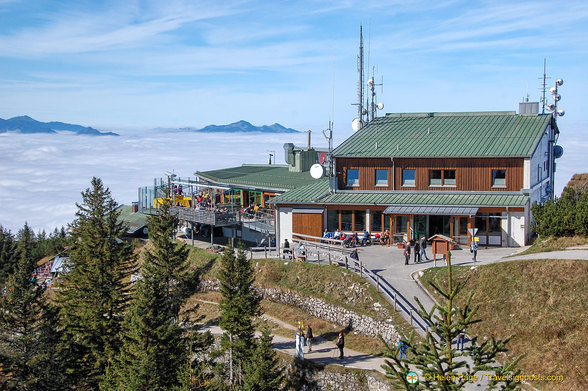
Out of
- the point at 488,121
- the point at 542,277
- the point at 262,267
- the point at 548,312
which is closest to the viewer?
the point at 548,312

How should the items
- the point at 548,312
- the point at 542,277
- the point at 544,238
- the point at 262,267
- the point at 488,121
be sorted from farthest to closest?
the point at 488,121 → the point at 262,267 → the point at 544,238 → the point at 542,277 → the point at 548,312

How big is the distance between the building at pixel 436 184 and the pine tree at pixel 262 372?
1731 centimetres

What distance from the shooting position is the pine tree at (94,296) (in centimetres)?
3388

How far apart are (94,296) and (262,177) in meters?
22.8

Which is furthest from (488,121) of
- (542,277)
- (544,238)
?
(542,277)

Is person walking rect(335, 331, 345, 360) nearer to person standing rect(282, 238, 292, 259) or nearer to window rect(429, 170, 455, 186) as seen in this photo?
person standing rect(282, 238, 292, 259)

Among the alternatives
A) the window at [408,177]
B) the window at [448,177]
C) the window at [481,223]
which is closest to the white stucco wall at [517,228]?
the window at [481,223]

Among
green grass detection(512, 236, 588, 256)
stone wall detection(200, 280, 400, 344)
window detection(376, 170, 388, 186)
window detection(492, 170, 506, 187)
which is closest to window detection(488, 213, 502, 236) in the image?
window detection(492, 170, 506, 187)

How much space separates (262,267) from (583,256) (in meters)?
18.9

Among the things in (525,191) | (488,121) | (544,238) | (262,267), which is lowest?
(262,267)

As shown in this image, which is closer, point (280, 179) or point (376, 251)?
point (376, 251)

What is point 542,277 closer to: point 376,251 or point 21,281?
point 376,251

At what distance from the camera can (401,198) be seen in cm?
4297

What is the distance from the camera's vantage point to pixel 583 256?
100.0 ft
